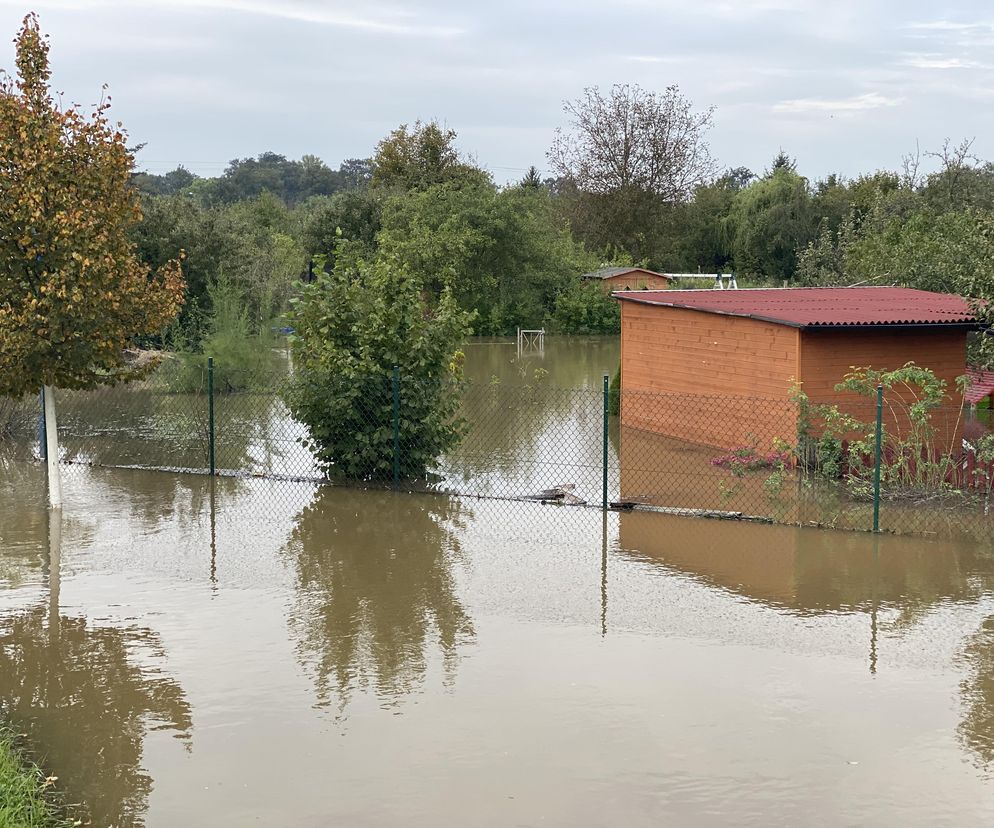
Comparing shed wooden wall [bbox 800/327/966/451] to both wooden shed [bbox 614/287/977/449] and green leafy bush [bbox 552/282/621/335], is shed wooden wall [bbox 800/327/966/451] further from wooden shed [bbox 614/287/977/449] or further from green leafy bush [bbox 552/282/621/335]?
green leafy bush [bbox 552/282/621/335]

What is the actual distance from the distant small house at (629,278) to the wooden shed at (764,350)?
29.1 metres

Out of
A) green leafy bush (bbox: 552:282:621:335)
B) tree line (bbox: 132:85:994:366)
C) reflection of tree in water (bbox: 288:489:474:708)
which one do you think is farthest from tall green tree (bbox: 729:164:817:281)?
reflection of tree in water (bbox: 288:489:474:708)

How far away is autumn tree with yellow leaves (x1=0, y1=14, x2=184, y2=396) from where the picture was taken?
1173cm

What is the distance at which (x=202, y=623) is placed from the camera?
29.2 ft

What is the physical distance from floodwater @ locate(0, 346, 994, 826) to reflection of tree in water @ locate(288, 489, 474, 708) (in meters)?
0.04

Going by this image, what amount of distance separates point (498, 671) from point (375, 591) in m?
2.33

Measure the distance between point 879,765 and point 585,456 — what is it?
11.0 m

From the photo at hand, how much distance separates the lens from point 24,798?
5734mm

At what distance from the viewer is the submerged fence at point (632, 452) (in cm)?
1309

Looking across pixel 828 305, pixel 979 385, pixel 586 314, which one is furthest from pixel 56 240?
pixel 586 314

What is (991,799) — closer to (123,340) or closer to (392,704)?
(392,704)

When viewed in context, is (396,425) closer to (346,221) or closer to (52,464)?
(52,464)

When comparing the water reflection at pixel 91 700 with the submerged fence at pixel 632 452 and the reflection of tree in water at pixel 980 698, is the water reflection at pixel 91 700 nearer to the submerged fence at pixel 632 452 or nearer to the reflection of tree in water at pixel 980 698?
the reflection of tree in water at pixel 980 698


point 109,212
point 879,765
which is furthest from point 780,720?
point 109,212
